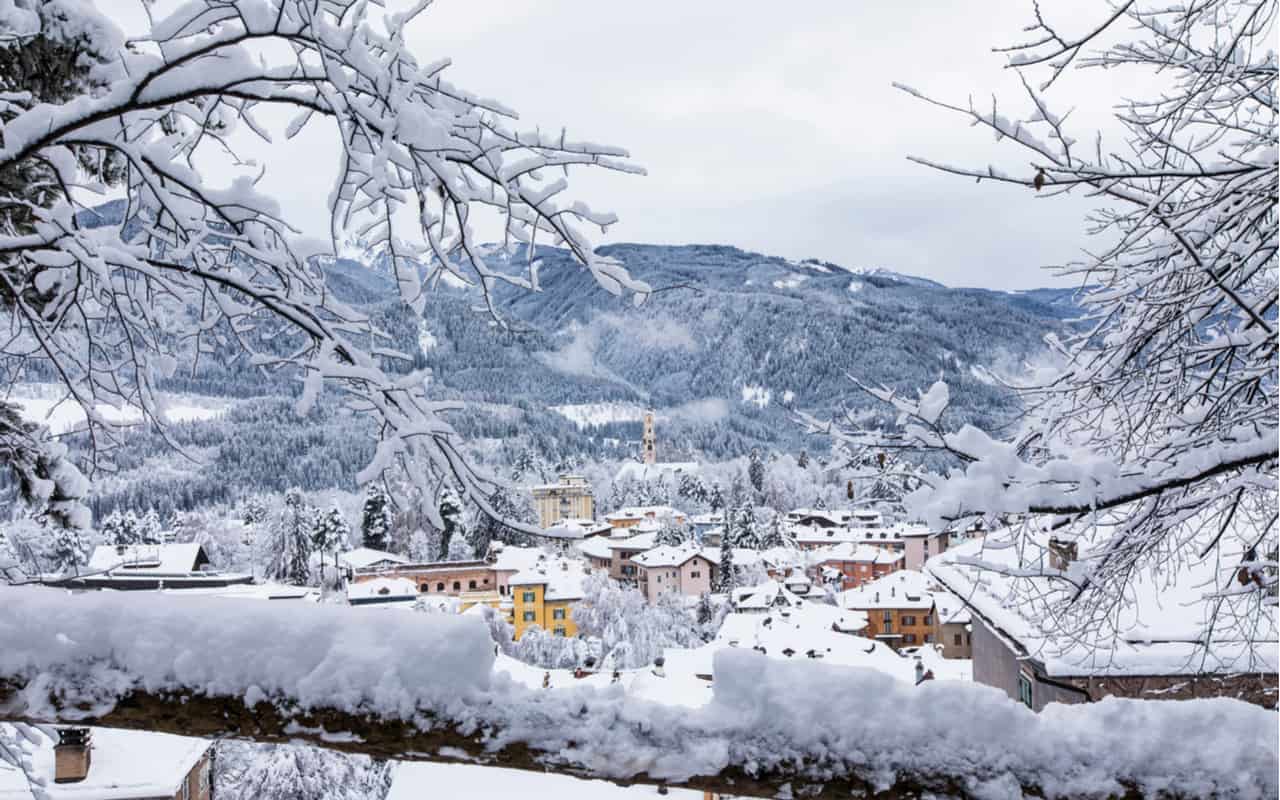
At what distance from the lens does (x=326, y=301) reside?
107 inches

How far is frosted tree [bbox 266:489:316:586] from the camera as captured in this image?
157ft

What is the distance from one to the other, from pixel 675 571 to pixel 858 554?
1175cm

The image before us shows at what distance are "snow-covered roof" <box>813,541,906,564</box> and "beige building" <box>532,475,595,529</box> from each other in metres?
29.1

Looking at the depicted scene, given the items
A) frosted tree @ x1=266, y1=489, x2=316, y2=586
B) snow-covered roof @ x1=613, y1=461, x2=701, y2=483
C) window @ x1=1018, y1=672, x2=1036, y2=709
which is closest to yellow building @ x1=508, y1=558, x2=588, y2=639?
frosted tree @ x1=266, y1=489, x2=316, y2=586

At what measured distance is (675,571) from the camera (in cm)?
5269

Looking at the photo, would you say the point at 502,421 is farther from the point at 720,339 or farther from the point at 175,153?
the point at 175,153

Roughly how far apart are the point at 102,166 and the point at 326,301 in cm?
183

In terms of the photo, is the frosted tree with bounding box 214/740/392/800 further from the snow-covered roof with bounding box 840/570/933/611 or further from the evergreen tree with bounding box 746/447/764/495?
the evergreen tree with bounding box 746/447/764/495

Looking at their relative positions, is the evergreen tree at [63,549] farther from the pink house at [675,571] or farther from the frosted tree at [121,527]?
the pink house at [675,571]

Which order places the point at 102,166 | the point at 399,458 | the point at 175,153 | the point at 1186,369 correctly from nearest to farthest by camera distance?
the point at 399,458, the point at 175,153, the point at 1186,369, the point at 102,166

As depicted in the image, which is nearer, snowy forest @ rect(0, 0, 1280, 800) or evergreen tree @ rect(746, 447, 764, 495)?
snowy forest @ rect(0, 0, 1280, 800)

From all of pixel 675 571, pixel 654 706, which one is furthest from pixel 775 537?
pixel 654 706

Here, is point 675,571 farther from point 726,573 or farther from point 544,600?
point 544,600

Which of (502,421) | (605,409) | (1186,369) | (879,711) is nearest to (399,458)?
(879,711)
